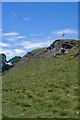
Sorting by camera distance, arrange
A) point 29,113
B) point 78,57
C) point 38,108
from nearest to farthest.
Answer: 1. point 29,113
2. point 38,108
3. point 78,57

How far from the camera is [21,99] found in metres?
31.3

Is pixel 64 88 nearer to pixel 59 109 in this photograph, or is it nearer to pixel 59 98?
pixel 59 98

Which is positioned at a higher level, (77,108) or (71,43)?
(71,43)

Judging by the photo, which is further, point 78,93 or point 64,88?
point 64,88

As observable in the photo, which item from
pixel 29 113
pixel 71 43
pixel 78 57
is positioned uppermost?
pixel 71 43

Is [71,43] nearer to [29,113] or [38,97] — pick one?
[38,97]

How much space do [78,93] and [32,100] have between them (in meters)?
4.99

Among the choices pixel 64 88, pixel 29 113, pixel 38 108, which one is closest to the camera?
pixel 29 113

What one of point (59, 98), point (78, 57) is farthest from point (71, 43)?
point (59, 98)

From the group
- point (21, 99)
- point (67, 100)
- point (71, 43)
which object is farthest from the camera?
point (71, 43)

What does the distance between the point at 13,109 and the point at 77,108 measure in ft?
15.9

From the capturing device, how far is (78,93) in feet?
108

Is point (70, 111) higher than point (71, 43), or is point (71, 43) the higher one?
point (71, 43)

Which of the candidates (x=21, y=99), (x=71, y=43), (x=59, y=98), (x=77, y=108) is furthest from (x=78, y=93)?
(x=71, y=43)
